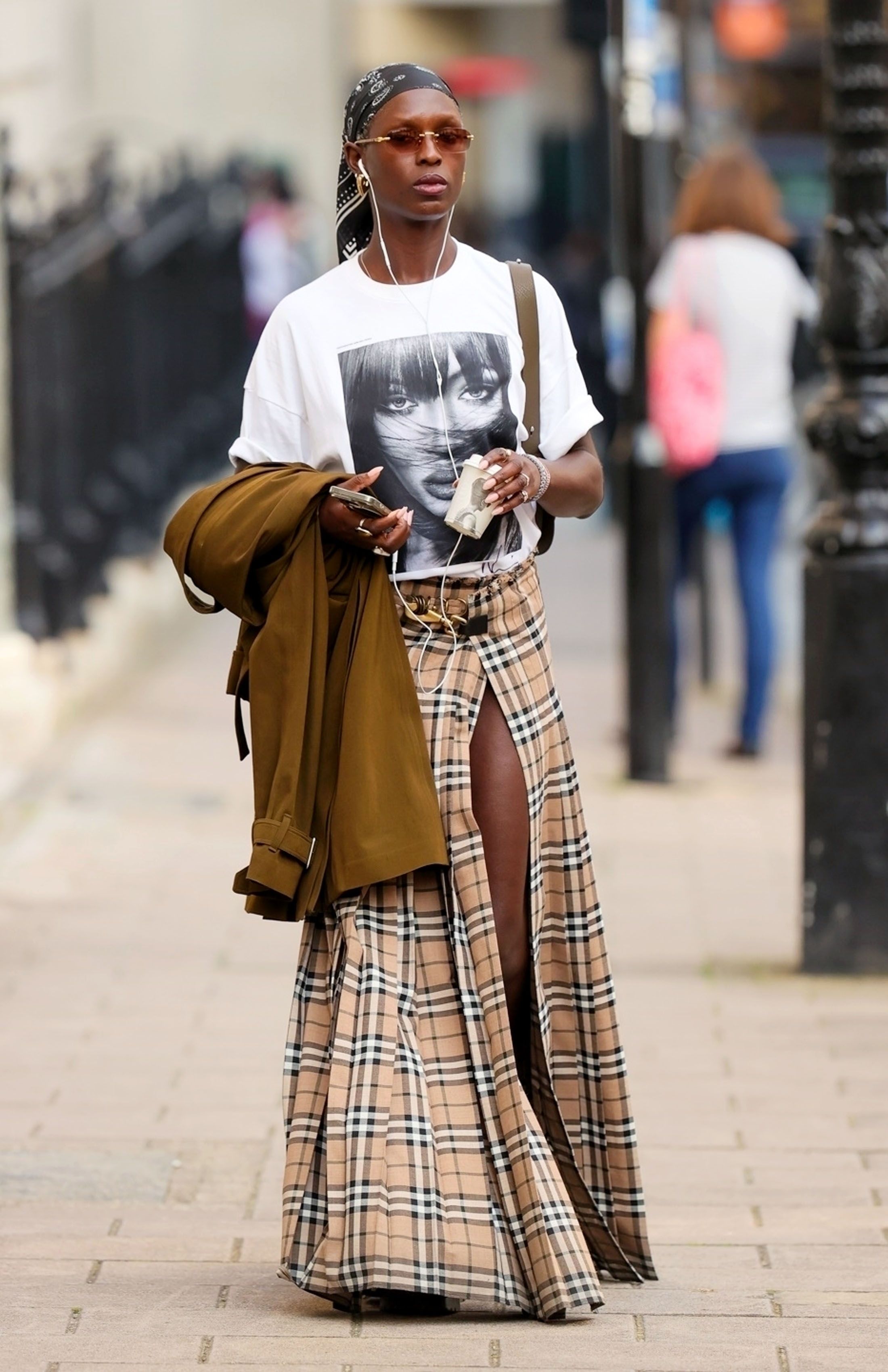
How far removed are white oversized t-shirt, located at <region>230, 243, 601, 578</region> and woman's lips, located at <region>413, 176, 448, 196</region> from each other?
145mm

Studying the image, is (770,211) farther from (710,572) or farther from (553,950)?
(553,950)

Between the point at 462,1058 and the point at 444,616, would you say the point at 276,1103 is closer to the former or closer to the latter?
the point at 462,1058

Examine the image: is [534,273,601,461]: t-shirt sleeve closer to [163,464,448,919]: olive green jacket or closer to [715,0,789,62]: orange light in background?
[163,464,448,919]: olive green jacket

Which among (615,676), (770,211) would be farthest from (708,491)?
(615,676)

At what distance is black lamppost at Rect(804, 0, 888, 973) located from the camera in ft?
20.1

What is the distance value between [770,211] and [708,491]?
3.55 feet

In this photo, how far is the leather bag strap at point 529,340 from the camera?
3.94m

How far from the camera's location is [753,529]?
30.6 ft

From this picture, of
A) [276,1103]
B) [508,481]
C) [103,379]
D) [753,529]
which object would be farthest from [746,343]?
[508,481]

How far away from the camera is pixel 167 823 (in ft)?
26.9

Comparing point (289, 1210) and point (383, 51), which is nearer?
point (289, 1210)

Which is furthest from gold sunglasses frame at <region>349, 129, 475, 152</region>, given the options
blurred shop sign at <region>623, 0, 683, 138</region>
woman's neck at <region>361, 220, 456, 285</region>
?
blurred shop sign at <region>623, 0, 683, 138</region>

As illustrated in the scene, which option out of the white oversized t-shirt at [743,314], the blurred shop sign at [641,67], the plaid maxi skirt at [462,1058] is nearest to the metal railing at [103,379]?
the blurred shop sign at [641,67]

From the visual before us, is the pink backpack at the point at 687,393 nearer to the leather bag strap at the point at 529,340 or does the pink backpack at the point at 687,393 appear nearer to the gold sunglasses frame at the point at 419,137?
the leather bag strap at the point at 529,340
